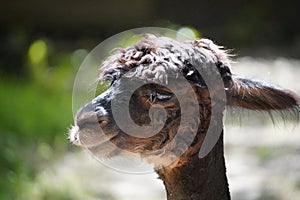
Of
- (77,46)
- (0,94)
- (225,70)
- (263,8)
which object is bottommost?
(225,70)

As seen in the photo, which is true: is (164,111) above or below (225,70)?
below

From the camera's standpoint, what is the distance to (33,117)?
18.3 feet

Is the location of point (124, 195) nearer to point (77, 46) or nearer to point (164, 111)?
point (164, 111)

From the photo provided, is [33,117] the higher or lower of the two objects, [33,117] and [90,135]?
the higher

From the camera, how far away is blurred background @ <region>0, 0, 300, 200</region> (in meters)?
4.43

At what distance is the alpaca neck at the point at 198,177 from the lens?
7.61ft

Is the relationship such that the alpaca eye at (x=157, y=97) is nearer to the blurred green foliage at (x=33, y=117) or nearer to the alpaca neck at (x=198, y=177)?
the alpaca neck at (x=198, y=177)

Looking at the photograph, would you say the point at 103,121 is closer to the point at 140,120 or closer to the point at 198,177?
the point at 140,120

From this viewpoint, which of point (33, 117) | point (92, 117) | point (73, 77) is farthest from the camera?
point (73, 77)

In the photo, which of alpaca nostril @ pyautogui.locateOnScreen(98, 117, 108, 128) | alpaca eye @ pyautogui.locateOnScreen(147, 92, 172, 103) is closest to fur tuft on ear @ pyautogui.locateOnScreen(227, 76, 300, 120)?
alpaca eye @ pyautogui.locateOnScreen(147, 92, 172, 103)

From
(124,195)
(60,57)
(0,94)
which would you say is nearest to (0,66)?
(60,57)

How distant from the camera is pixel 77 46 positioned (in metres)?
7.82

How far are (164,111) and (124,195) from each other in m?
2.33

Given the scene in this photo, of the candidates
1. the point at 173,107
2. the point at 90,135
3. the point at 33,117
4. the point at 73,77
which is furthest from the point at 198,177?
the point at 73,77
